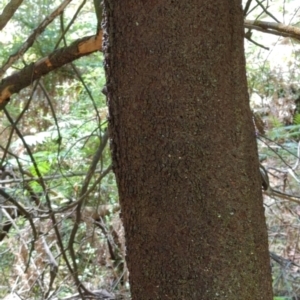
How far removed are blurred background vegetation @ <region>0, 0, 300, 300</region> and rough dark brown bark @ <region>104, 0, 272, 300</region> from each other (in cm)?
162

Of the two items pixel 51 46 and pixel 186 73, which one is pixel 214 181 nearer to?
pixel 186 73

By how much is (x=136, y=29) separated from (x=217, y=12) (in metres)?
0.13

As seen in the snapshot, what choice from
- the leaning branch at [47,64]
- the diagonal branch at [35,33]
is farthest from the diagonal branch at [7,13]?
the leaning branch at [47,64]

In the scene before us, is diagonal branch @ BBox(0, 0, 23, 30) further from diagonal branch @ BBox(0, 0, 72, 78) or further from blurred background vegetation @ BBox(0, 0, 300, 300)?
blurred background vegetation @ BBox(0, 0, 300, 300)

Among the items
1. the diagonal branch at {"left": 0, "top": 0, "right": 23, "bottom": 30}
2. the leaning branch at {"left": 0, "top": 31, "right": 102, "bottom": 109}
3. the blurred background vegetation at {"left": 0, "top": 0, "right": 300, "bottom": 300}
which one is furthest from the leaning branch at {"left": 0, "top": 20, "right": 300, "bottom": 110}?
the blurred background vegetation at {"left": 0, "top": 0, "right": 300, "bottom": 300}

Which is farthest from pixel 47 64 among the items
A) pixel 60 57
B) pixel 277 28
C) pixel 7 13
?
pixel 277 28

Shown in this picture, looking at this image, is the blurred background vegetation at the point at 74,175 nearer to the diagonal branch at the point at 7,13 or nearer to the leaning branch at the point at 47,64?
the leaning branch at the point at 47,64

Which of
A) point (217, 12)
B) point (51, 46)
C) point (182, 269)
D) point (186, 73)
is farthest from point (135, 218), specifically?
point (51, 46)

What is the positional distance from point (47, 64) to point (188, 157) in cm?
106

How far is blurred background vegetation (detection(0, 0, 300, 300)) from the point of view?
2805mm

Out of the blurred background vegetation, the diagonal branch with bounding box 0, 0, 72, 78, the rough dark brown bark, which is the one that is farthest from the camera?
the blurred background vegetation

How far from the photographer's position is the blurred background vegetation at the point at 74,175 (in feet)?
9.20

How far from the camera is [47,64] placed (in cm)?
178

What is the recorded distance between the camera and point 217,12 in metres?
0.88
